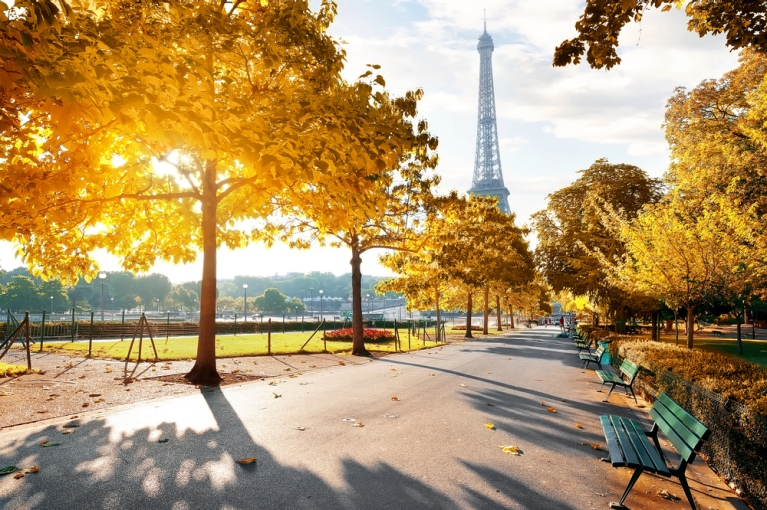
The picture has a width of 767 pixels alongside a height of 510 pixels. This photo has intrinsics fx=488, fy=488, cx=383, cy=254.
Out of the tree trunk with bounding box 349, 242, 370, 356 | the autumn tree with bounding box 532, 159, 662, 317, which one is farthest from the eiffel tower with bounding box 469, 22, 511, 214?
the tree trunk with bounding box 349, 242, 370, 356

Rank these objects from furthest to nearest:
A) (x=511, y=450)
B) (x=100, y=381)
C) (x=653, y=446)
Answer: (x=100, y=381), (x=511, y=450), (x=653, y=446)

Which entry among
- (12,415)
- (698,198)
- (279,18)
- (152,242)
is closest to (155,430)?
(12,415)

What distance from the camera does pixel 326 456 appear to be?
18.8 feet

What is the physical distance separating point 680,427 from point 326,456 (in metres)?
3.79

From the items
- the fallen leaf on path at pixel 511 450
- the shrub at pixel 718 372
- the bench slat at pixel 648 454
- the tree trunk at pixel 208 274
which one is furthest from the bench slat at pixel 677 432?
the tree trunk at pixel 208 274

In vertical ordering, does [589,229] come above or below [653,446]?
above

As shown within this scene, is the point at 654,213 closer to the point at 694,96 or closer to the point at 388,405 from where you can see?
the point at 388,405

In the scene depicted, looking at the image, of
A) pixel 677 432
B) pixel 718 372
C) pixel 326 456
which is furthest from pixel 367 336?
pixel 677 432

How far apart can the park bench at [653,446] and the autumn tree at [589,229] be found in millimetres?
24404

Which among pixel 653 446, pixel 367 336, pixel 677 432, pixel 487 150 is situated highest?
pixel 487 150

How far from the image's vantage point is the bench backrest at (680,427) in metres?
4.32

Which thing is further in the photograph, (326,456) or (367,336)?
(367,336)

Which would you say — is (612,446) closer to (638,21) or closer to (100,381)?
(638,21)

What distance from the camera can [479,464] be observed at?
5.56 metres
